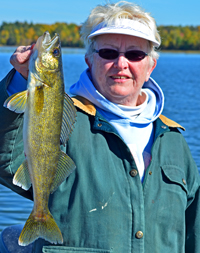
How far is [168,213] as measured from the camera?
11.1 feet

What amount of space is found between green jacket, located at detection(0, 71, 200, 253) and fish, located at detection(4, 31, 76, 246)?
19 centimetres

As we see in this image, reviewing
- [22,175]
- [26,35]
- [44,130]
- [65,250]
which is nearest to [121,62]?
[44,130]

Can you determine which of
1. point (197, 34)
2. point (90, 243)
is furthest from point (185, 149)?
point (197, 34)

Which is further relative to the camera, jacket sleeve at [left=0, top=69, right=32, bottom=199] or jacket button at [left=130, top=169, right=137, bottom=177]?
jacket button at [left=130, top=169, right=137, bottom=177]

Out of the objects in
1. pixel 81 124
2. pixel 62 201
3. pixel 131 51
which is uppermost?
pixel 131 51

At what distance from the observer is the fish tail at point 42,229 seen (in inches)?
113

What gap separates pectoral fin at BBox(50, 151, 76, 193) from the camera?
2918 millimetres

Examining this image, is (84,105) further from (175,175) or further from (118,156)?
(175,175)

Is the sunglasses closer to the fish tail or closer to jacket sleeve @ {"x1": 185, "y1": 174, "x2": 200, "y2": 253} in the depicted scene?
jacket sleeve @ {"x1": 185, "y1": 174, "x2": 200, "y2": 253}

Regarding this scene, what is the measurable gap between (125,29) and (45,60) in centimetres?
95

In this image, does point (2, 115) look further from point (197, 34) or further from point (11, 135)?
point (197, 34)

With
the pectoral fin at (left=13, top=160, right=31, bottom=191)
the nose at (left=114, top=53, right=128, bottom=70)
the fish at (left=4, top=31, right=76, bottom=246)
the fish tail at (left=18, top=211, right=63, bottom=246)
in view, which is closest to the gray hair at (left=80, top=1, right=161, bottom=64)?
the nose at (left=114, top=53, right=128, bottom=70)

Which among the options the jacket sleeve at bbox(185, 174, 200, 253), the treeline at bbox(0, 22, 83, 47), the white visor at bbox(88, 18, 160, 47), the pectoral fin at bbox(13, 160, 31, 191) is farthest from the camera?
the treeline at bbox(0, 22, 83, 47)

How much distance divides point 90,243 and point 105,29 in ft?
5.40
